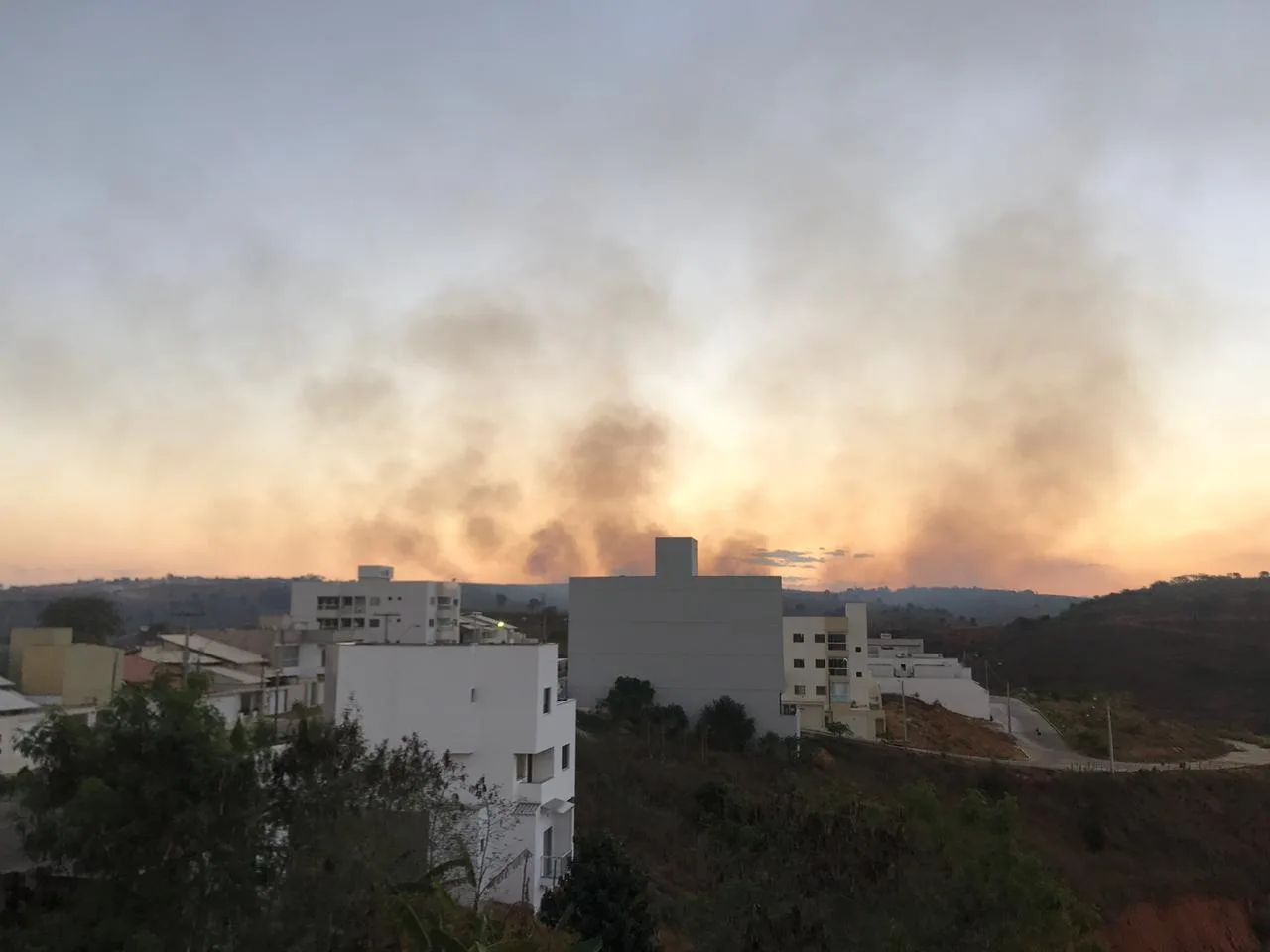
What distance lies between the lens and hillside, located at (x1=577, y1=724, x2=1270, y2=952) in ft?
121

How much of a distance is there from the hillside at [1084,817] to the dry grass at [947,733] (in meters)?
6.59

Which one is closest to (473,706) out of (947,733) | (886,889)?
(886,889)

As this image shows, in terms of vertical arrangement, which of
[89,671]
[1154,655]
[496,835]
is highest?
[89,671]

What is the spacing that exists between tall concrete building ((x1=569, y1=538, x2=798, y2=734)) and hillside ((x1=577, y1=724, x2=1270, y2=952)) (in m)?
5.03

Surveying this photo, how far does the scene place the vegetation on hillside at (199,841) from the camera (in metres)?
Result: 11.0

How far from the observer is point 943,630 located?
15612 centimetres

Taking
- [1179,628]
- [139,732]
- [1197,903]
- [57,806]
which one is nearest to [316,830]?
[139,732]

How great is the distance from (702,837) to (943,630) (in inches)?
5933

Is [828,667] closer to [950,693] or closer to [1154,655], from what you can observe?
[950,693]

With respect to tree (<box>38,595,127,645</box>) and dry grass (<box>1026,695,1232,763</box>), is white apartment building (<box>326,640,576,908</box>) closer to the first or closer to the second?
dry grass (<box>1026,695,1232,763</box>)

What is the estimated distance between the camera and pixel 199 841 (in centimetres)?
1134

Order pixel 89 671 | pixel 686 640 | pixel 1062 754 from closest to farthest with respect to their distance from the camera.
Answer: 1. pixel 89 671
2. pixel 686 640
3. pixel 1062 754

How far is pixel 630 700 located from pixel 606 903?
32.9m

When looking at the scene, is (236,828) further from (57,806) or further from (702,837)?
(702,837)
